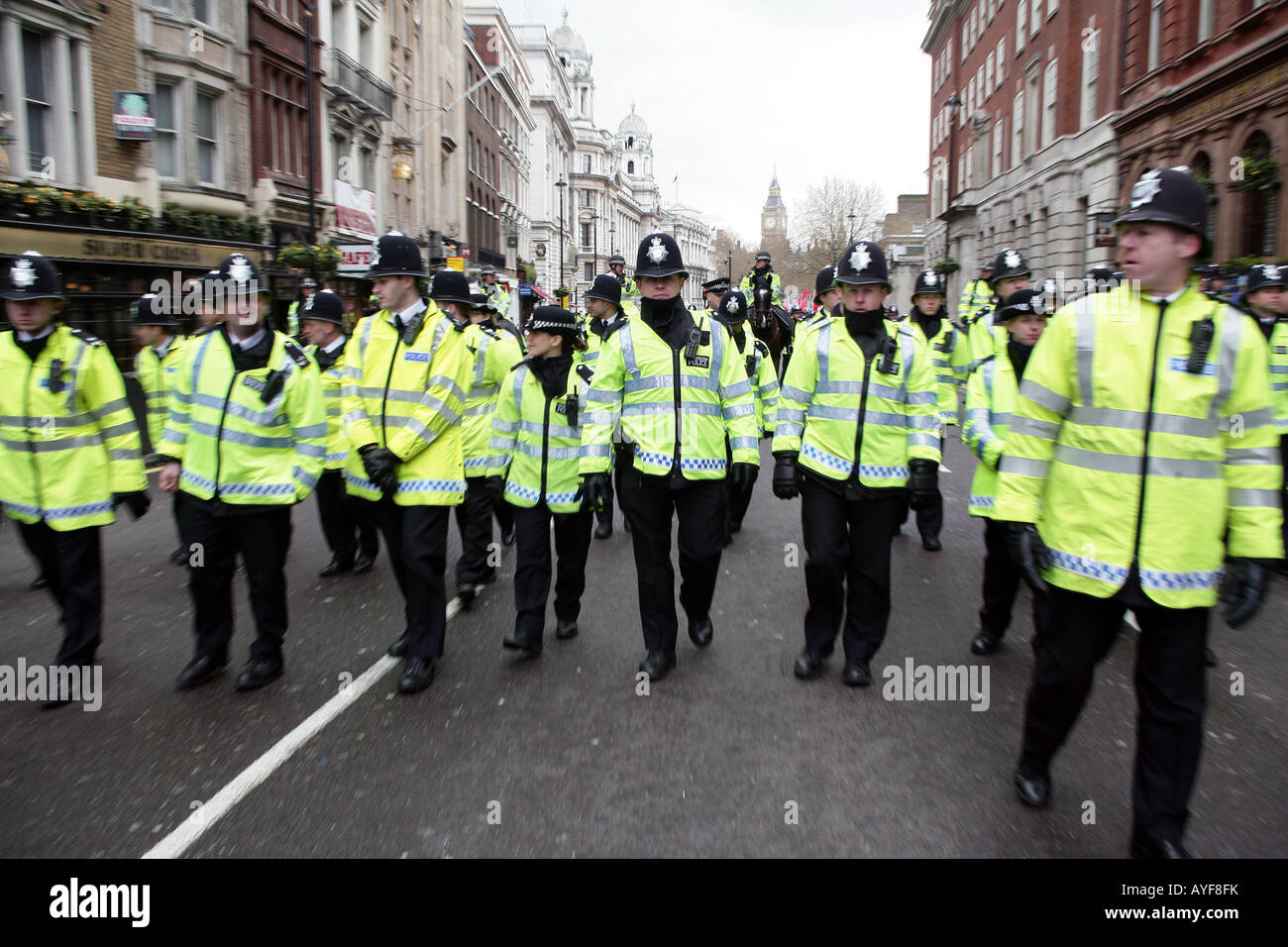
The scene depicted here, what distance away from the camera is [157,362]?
26.2 ft

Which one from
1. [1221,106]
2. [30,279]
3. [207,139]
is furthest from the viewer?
[207,139]

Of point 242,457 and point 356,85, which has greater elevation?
point 356,85

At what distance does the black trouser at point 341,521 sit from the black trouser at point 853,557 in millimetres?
3764

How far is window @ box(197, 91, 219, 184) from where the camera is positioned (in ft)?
74.1

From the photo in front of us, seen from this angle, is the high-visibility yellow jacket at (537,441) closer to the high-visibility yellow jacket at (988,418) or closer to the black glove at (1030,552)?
the high-visibility yellow jacket at (988,418)

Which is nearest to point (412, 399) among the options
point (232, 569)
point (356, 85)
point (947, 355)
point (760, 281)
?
point (232, 569)

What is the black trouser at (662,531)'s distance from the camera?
529 centimetres

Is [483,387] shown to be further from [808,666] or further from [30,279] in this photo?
[808,666]

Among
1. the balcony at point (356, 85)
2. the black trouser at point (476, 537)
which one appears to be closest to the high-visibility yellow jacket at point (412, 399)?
the black trouser at point (476, 537)

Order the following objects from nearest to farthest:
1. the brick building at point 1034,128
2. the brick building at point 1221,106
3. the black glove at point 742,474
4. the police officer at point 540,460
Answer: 1. the black glove at point 742,474
2. the police officer at point 540,460
3. the brick building at point 1221,106
4. the brick building at point 1034,128

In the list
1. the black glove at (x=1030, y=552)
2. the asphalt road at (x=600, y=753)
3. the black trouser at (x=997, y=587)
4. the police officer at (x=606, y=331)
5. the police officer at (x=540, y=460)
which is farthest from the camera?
the police officer at (x=540, y=460)

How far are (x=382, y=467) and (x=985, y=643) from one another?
361 cm

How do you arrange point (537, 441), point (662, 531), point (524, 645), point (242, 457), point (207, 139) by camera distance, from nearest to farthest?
point (242, 457)
point (662, 531)
point (524, 645)
point (537, 441)
point (207, 139)

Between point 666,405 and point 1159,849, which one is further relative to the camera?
point 666,405
